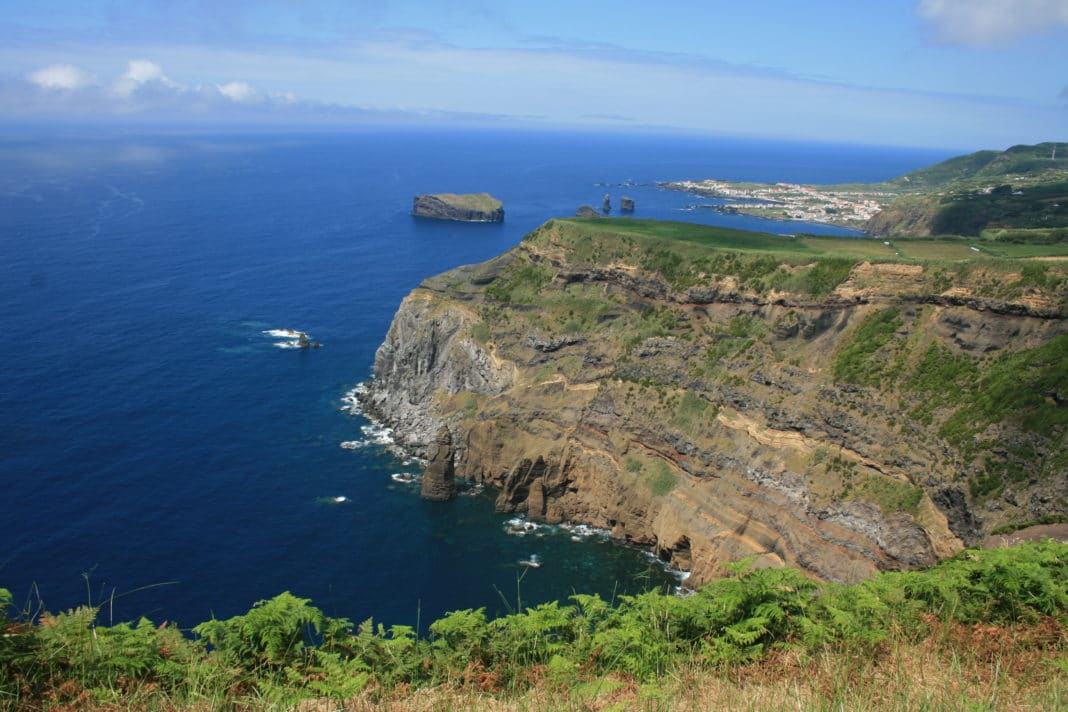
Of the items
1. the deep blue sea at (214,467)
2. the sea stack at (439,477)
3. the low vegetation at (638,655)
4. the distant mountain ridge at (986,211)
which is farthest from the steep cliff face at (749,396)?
the distant mountain ridge at (986,211)

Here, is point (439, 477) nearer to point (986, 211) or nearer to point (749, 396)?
point (749, 396)

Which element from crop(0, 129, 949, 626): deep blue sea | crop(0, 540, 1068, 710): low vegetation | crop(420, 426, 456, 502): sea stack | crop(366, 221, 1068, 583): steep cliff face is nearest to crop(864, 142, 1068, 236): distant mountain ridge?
crop(366, 221, 1068, 583): steep cliff face

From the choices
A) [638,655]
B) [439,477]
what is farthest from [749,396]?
[638,655]

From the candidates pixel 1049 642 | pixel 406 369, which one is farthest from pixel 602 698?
pixel 406 369

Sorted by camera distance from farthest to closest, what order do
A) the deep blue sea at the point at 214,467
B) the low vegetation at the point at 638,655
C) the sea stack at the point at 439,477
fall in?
the sea stack at the point at 439,477, the deep blue sea at the point at 214,467, the low vegetation at the point at 638,655

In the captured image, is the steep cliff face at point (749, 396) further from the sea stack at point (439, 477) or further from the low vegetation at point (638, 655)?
the low vegetation at point (638, 655)

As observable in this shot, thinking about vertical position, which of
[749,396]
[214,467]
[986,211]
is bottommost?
[214,467]

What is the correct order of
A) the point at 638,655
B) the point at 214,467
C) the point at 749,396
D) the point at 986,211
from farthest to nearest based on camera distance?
1. the point at 986,211
2. the point at 214,467
3. the point at 749,396
4. the point at 638,655
